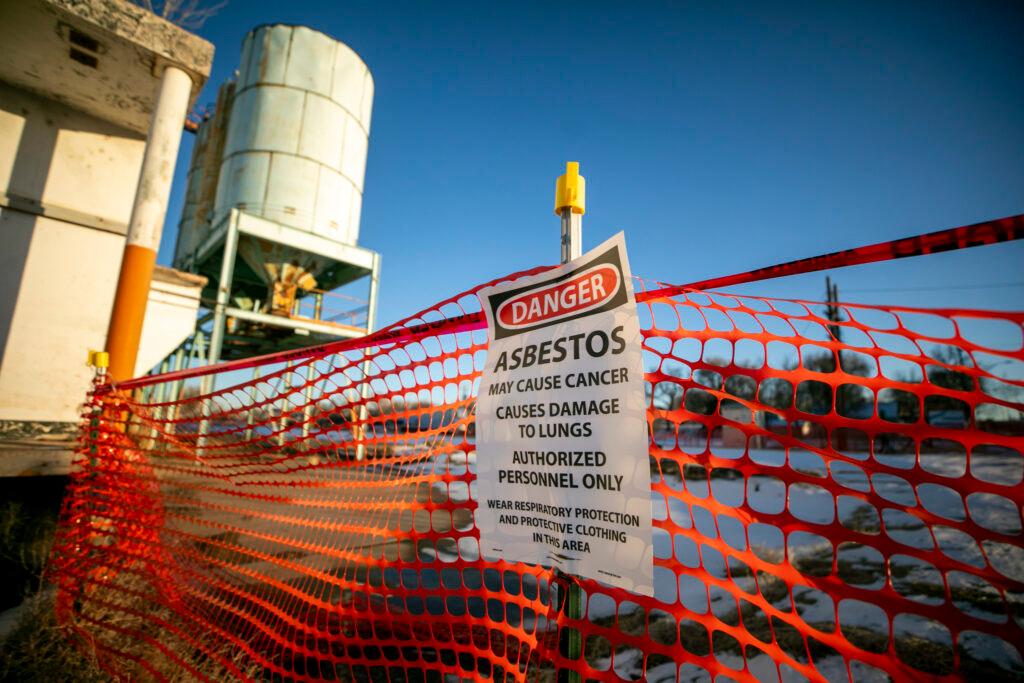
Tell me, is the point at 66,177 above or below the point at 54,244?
above

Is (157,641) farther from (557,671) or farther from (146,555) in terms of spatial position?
(557,671)

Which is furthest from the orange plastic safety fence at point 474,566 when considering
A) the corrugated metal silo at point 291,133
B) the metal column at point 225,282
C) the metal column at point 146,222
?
the corrugated metal silo at point 291,133

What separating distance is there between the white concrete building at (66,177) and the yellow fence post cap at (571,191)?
7658mm

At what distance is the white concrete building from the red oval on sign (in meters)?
7.78

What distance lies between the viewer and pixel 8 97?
679cm

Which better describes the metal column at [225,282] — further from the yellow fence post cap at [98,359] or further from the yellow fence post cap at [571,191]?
the yellow fence post cap at [571,191]

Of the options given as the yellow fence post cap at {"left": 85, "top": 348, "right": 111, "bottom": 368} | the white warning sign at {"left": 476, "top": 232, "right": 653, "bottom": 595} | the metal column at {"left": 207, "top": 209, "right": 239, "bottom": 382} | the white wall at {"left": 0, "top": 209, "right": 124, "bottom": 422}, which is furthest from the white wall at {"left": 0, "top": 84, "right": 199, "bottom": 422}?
the white warning sign at {"left": 476, "top": 232, "right": 653, "bottom": 595}

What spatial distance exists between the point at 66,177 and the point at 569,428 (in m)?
9.61

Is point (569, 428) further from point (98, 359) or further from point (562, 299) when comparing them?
point (98, 359)

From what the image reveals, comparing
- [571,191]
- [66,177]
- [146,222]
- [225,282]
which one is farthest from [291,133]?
[571,191]

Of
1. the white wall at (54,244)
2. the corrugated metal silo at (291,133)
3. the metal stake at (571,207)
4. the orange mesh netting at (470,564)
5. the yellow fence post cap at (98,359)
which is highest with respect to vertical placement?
the corrugated metal silo at (291,133)

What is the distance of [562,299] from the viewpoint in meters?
1.49

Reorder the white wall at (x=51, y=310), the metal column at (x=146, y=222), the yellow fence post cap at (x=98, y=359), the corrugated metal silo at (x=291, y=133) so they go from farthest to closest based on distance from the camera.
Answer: the corrugated metal silo at (x=291, y=133) < the white wall at (x=51, y=310) < the metal column at (x=146, y=222) < the yellow fence post cap at (x=98, y=359)

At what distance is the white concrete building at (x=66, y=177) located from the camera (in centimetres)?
626
